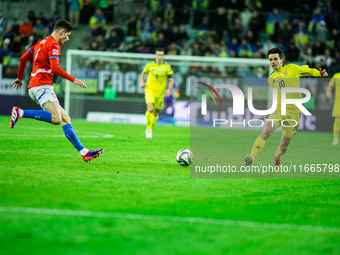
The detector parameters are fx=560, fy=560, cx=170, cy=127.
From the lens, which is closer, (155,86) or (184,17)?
(155,86)

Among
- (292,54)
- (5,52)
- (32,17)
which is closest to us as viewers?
(292,54)

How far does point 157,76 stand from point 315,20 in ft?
36.3

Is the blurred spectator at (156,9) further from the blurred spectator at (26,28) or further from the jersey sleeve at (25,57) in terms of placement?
the jersey sleeve at (25,57)

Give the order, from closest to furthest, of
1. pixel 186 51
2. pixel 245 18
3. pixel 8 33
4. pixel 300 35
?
pixel 186 51 < pixel 300 35 < pixel 245 18 < pixel 8 33

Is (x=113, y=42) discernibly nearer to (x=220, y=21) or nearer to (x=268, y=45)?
(x=220, y=21)

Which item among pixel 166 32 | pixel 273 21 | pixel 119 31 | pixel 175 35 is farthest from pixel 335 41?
pixel 119 31

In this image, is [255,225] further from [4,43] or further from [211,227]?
[4,43]

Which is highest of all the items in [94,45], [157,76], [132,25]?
[132,25]

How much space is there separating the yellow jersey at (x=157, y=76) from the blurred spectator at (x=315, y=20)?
35.2ft

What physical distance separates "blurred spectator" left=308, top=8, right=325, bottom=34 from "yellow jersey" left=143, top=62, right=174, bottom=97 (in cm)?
1073

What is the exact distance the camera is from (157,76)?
48.5 feet

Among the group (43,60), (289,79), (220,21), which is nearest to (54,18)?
(220,21)

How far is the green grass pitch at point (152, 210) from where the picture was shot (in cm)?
413

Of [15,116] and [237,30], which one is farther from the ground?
[237,30]
